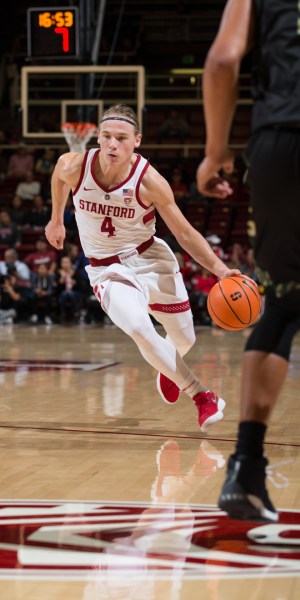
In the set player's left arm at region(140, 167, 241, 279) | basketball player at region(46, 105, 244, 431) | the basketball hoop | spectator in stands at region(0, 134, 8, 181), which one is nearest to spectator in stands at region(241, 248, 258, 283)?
the basketball hoop

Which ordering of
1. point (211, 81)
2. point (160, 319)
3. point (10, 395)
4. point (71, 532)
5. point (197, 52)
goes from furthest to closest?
point (197, 52), point (10, 395), point (160, 319), point (71, 532), point (211, 81)

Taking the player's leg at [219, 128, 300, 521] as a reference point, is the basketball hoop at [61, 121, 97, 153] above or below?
below

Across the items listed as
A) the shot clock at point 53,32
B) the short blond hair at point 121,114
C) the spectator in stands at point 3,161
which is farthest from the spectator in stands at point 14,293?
the short blond hair at point 121,114

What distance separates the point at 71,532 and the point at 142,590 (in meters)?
0.65

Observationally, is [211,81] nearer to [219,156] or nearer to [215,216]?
[219,156]

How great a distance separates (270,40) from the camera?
2801 millimetres

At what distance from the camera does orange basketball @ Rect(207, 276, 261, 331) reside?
18.9 ft

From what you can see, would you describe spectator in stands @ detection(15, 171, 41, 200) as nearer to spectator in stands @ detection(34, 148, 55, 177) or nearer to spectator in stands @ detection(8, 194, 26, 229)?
spectator in stands @ detection(34, 148, 55, 177)

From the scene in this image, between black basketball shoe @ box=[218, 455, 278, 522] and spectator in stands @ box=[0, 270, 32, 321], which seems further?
spectator in stands @ box=[0, 270, 32, 321]

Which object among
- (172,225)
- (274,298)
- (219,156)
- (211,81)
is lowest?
(172,225)

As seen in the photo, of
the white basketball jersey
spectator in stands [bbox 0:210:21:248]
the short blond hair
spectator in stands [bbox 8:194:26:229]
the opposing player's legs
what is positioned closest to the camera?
the opposing player's legs

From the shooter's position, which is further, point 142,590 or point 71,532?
point 71,532

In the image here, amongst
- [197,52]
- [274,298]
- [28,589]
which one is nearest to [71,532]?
[28,589]

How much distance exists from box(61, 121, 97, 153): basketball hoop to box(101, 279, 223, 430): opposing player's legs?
870cm
